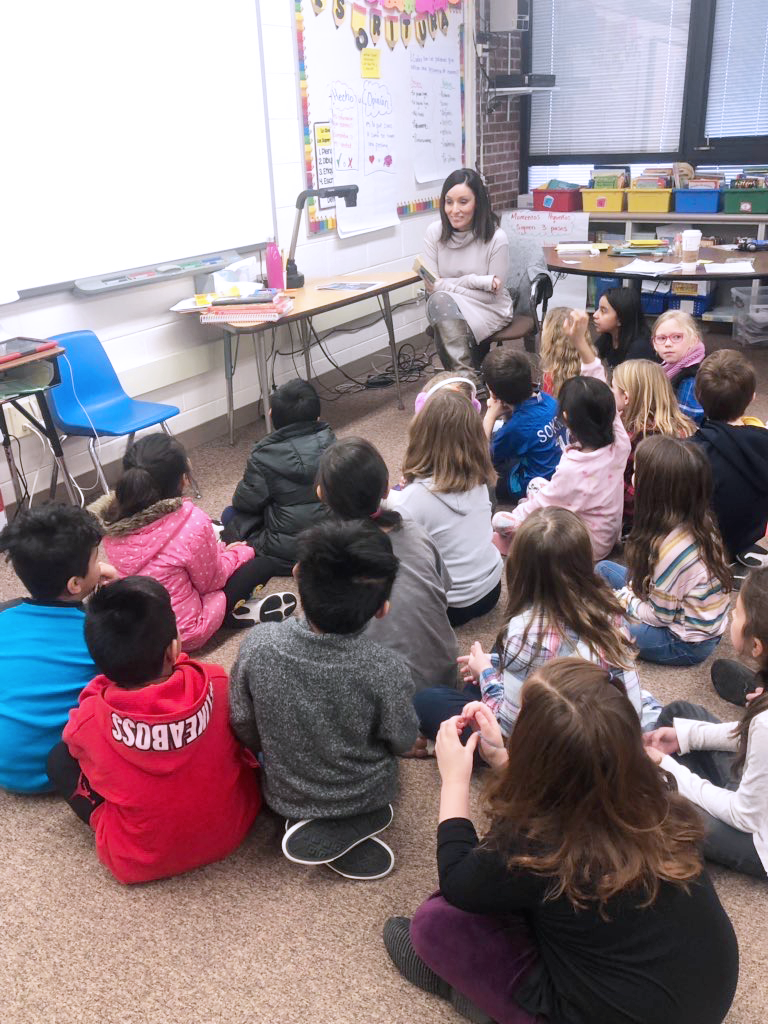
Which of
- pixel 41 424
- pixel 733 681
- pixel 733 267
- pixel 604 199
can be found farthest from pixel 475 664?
pixel 604 199

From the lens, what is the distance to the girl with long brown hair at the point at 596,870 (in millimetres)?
1059

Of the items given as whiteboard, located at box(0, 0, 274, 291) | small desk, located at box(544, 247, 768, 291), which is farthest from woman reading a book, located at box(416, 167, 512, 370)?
whiteboard, located at box(0, 0, 274, 291)

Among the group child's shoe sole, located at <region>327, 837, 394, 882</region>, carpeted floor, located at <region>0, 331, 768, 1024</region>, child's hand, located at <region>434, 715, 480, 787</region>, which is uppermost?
child's hand, located at <region>434, 715, 480, 787</region>

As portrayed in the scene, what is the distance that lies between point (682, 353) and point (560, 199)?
325 cm

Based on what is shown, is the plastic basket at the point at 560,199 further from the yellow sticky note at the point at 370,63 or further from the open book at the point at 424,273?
the open book at the point at 424,273

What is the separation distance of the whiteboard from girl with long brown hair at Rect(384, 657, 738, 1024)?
282cm

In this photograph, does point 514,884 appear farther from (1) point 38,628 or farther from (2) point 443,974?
(1) point 38,628

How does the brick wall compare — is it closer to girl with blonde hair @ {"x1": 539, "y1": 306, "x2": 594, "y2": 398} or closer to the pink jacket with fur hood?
girl with blonde hair @ {"x1": 539, "y1": 306, "x2": 594, "y2": 398}

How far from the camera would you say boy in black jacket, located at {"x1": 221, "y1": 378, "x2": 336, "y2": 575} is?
9.11 feet

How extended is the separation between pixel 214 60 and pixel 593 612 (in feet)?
10.9

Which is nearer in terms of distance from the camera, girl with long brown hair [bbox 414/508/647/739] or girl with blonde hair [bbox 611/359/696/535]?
girl with long brown hair [bbox 414/508/647/739]

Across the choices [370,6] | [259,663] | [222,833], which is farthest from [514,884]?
[370,6]

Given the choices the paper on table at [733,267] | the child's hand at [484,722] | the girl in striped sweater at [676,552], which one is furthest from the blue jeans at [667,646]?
the paper on table at [733,267]

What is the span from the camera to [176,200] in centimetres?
383
